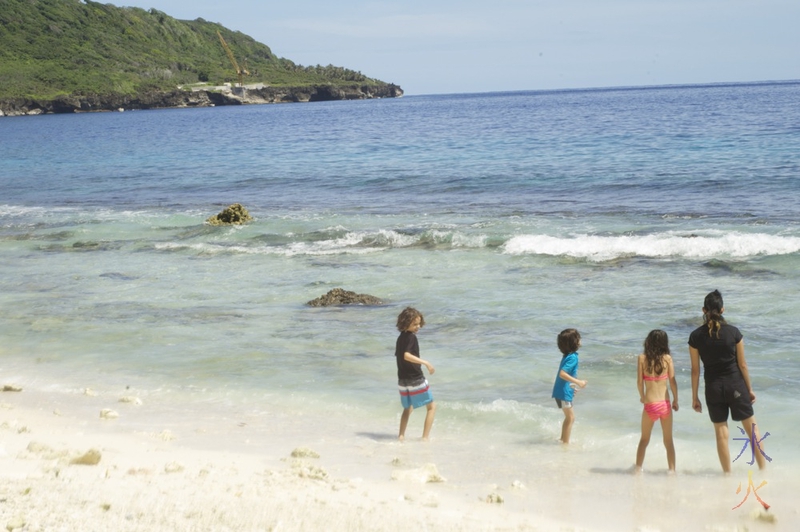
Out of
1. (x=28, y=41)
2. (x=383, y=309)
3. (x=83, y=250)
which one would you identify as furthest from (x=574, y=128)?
(x=28, y=41)

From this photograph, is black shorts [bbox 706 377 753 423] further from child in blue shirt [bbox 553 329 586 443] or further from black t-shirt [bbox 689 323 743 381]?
child in blue shirt [bbox 553 329 586 443]

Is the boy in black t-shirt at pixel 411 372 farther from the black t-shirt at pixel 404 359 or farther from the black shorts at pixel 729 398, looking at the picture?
the black shorts at pixel 729 398

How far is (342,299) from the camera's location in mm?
14492

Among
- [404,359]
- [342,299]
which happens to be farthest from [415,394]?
[342,299]

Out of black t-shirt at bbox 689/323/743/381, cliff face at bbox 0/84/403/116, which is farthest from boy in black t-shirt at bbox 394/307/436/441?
cliff face at bbox 0/84/403/116

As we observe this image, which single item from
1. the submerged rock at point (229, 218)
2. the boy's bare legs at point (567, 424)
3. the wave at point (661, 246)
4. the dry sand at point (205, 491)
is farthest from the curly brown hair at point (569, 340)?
the submerged rock at point (229, 218)

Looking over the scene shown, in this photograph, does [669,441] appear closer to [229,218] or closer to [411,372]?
[411,372]

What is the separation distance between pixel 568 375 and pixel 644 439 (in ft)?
3.02

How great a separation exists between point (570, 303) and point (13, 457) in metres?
9.16

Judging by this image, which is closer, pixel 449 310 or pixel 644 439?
pixel 644 439

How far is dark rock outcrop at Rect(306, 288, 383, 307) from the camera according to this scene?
14.4 metres

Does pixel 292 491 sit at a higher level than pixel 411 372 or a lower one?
lower

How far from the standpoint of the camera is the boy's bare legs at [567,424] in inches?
325

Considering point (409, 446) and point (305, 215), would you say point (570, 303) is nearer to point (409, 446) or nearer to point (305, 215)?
point (409, 446)
